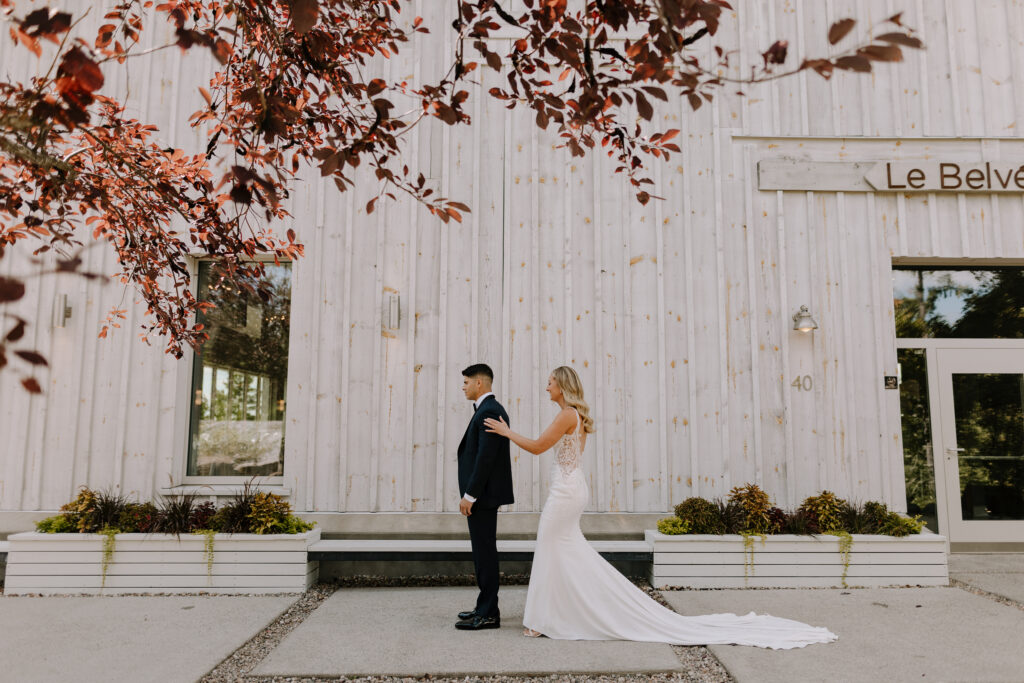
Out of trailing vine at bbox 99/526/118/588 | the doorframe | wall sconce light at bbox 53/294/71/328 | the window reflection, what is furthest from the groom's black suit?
the window reflection

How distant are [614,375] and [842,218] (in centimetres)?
306

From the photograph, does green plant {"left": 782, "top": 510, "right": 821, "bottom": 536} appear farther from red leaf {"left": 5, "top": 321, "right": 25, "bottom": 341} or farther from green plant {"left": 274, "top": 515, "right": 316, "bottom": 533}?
red leaf {"left": 5, "top": 321, "right": 25, "bottom": 341}

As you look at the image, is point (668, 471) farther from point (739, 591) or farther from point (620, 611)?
point (620, 611)

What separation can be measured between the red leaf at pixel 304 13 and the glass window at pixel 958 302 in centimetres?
715

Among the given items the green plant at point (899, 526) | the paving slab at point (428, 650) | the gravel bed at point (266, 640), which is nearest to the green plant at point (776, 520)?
the green plant at point (899, 526)

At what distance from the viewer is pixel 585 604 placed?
4.43m

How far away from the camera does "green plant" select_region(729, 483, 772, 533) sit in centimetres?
586

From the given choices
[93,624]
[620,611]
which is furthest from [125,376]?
[620,611]

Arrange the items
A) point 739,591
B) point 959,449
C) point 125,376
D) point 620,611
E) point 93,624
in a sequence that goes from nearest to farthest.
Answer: point 620,611 → point 93,624 → point 739,591 → point 125,376 → point 959,449

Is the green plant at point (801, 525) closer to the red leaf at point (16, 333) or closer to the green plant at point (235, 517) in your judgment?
the green plant at point (235, 517)

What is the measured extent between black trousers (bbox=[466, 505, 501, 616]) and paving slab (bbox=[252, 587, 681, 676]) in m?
0.19

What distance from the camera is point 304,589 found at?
5664 mm

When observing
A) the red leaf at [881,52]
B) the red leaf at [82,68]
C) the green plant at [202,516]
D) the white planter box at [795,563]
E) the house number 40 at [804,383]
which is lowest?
the white planter box at [795,563]

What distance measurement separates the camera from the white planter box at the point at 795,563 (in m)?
5.73
